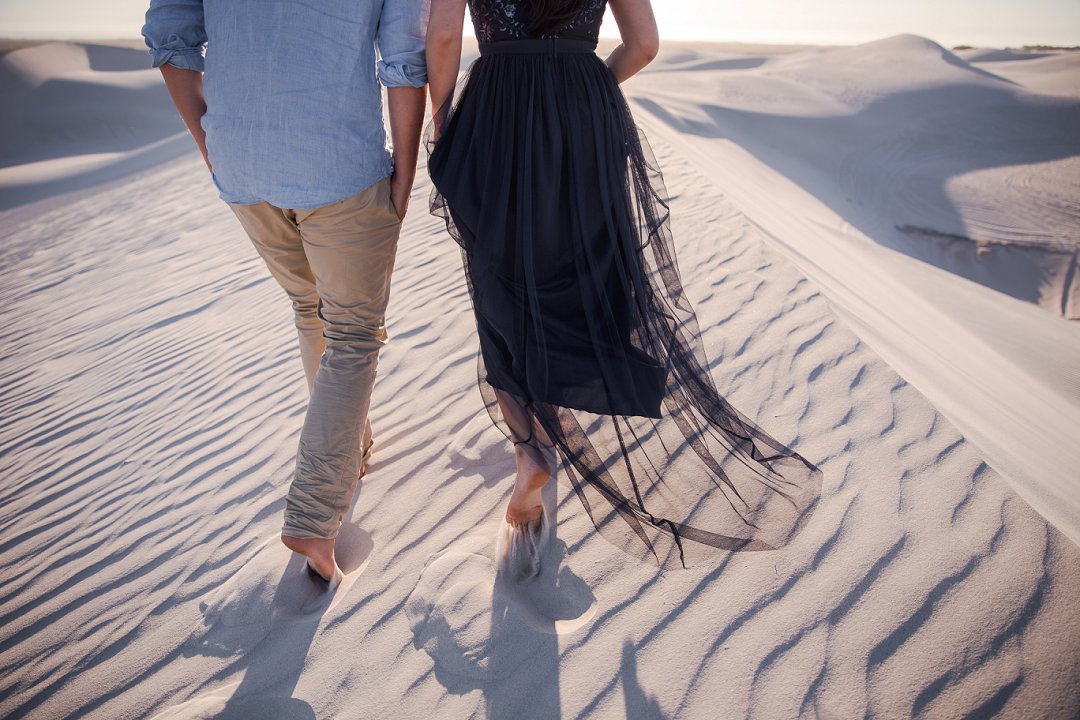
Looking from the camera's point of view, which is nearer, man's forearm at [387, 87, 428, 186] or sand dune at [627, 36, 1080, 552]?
man's forearm at [387, 87, 428, 186]

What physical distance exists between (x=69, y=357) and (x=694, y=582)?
484 centimetres

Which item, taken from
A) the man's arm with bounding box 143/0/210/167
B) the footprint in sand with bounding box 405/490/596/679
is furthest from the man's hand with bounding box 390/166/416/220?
the footprint in sand with bounding box 405/490/596/679

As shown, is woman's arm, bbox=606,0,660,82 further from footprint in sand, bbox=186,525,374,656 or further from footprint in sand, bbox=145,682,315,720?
footprint in sand, bbox=145,682,315,720

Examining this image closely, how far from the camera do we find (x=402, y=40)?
1558 mm

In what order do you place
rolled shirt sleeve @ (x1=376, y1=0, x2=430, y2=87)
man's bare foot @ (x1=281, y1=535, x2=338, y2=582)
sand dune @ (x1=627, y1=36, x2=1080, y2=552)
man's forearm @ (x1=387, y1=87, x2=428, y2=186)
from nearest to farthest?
rolled shirt sleeve @ (x1=376, y1=0, x2=430, y2=87), man's forearm @ (x1=387, y1=87, x2=428, y2=186), man's bare foot @ (x1=281, y1=535, x2=338, y2=582), sand dune @ (x1=627, y1=36, x2=1080, y2=552)

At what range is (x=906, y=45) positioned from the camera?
59.0 ft

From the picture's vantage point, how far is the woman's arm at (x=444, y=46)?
1479 mm

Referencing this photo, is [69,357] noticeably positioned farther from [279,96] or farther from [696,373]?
[696,373]

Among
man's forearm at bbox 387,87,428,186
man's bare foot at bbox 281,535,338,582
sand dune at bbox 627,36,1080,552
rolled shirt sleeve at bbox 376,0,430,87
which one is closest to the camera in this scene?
rolled shirt sleeve at bbox 376,0,430,87

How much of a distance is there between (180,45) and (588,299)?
1.51m

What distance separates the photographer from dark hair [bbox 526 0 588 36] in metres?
1.44

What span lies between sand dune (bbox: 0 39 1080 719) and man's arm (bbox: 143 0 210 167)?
1.45 metres

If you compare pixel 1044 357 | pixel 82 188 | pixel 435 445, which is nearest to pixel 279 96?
pixel 435 445

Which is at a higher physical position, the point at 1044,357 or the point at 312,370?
the point at 312,370
